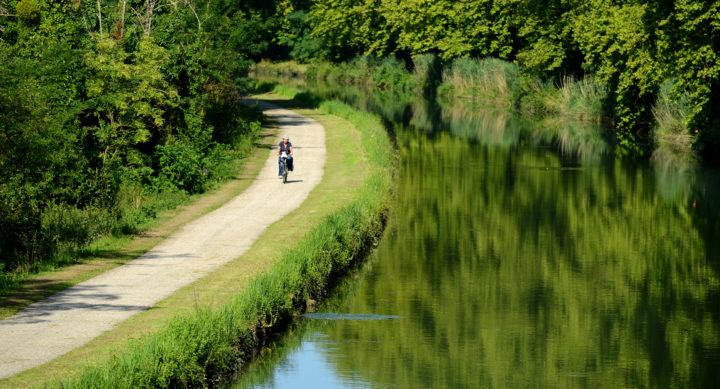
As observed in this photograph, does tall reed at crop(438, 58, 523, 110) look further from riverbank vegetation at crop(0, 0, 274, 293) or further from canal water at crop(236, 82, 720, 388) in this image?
riverbank vegetation at crop(0, 0, 274, 293)

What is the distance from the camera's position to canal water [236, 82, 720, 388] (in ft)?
46.6

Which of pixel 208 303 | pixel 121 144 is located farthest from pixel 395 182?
pixel 208 303

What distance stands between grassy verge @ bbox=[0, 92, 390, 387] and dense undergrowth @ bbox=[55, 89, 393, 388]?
0.01 m

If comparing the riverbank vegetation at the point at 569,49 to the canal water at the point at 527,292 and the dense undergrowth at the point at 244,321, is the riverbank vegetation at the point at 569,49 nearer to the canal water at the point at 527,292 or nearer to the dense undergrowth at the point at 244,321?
the canal water at the point at 527,292

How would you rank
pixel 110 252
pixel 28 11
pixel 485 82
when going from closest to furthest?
pixel 110 252 < pixel 28 11 < pixel 485 82

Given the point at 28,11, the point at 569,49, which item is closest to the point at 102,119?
the point at 28,11

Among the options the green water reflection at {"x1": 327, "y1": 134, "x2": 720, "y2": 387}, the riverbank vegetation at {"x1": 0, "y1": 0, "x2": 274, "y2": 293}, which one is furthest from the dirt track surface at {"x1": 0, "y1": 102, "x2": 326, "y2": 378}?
the green water reflection at {"x1": 327, "y1": 134, "x2": 720, "y2": 387}

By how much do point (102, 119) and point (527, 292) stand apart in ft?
46.6

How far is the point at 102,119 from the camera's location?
90.0 feet

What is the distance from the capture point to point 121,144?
27.0 m

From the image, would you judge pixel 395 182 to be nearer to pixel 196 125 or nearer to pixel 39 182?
pixel 196 125

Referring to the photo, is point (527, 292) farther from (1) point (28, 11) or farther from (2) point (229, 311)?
(1) point (28, 11)

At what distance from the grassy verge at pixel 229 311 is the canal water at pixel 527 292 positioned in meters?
0.52

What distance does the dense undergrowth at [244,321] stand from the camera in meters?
10.9
